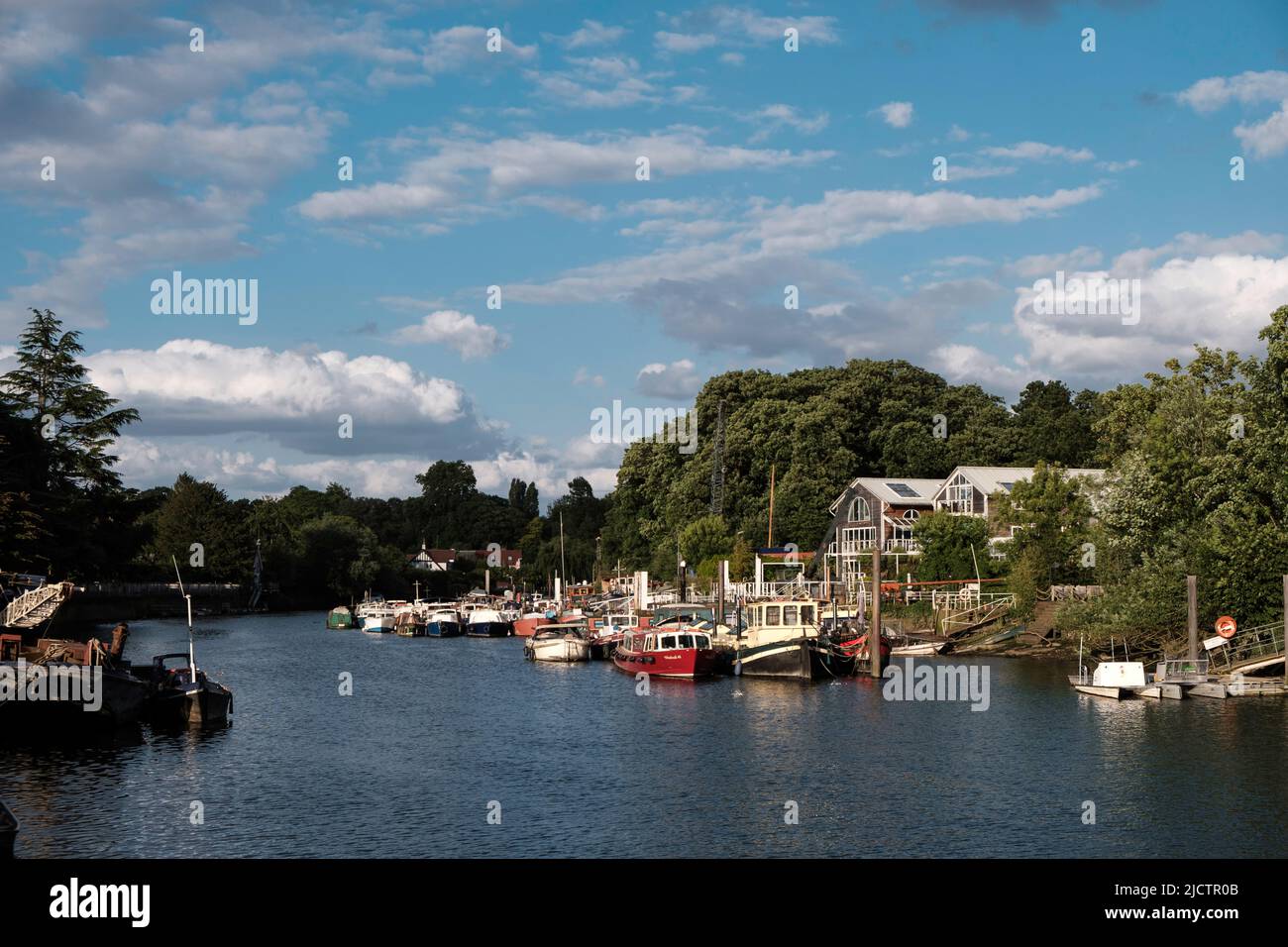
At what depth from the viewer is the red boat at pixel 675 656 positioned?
60.9 metres

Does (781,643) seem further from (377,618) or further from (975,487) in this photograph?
(377,618)

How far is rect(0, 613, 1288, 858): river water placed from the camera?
2645 cm

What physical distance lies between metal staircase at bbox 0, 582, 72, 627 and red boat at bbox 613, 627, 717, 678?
27941 millimetres

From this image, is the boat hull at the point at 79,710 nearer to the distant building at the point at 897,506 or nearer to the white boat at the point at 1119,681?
the white boat at the point at 1119,681

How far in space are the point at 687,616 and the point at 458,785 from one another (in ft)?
166

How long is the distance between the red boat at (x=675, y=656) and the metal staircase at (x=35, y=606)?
27.9 metres

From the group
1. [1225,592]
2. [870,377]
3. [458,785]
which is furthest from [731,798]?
[870,377]

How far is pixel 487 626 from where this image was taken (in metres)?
110

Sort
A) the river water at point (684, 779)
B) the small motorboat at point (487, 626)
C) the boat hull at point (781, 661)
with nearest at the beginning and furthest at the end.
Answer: the river water at point (684, 779)
the boat hull at point (781, 661)
the small motorboat at point (487, 626)

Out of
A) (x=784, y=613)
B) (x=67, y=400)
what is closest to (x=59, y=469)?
(x=67, y=400)

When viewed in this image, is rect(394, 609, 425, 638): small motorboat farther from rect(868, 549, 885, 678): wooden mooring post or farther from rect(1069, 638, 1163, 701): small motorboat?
rect(1069, 638, 1163, 701): small motorboat

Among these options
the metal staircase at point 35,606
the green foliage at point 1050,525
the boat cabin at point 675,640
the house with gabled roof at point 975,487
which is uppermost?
the house with gabled roof at point 975,487

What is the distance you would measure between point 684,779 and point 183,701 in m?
19.2

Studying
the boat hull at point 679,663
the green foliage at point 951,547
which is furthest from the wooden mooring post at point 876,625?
the green foliage at point 951,547
